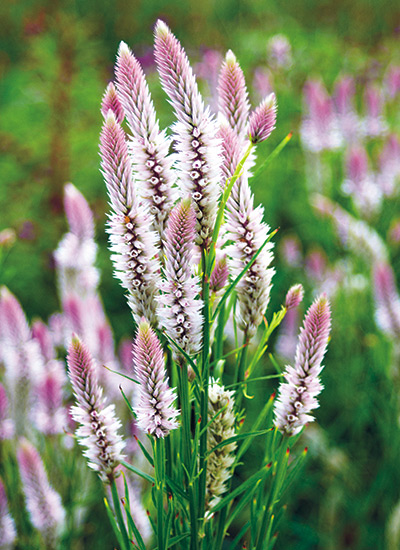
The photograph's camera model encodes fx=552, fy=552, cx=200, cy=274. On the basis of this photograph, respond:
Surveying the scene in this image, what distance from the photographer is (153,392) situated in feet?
2.74

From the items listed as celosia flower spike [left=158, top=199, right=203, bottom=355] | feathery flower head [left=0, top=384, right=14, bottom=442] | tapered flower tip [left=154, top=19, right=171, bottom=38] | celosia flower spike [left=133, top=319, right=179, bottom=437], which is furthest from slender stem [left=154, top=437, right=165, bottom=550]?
feathery flower head [left=0, top=384, right=14, bottom=442]

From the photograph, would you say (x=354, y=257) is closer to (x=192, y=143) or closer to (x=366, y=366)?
(x=366, y=366)

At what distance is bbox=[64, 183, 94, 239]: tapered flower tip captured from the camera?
1.71 metres

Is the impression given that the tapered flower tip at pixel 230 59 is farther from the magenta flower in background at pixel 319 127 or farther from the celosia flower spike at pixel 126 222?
the magenta flower in background at pixel 319 127

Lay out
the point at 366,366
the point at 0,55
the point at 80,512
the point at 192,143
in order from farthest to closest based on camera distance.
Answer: the point at 0,55 < the point at 366,366 < the point at 80,512 < the point at 192,143

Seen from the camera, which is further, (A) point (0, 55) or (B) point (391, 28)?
(B) point (391, 28)

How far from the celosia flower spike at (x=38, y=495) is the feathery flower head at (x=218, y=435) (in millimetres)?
517

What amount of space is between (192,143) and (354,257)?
78.8 inches

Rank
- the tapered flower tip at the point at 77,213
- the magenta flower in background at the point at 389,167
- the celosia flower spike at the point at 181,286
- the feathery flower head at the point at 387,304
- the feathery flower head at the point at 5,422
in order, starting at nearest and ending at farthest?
the celosia flower spike at the point at 181,286
the feathery flower head at the point at 5,422
the tapered flower tip at the point at 77,213
the feathery flower head at the point at 387,304
the magenta flower in background at the point at 389,167

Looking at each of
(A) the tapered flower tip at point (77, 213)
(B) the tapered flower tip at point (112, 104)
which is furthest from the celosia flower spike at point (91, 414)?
(A) the tapered flower tip at point (77, 213)

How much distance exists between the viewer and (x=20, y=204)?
9.95 ft

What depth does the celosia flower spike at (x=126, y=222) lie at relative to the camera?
0.77 metres

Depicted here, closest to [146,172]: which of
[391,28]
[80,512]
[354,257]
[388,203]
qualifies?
[80,512]

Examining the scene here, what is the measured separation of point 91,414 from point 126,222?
1.07ft
